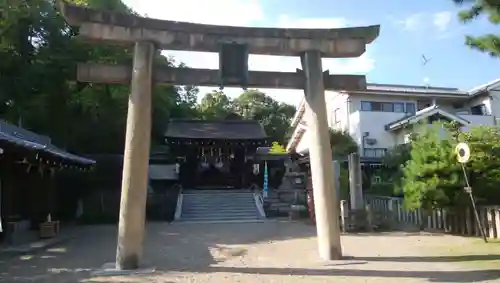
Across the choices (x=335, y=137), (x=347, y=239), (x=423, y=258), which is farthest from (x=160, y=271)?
(x=335, y=137)

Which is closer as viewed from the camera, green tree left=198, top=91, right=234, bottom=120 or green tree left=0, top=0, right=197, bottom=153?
green tree left=0, top=0, right=197, bottom=153

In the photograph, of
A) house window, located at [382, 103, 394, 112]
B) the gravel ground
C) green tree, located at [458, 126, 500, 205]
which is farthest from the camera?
house window, located at [382, 103, 394, 112]

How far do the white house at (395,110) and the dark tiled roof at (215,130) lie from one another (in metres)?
4.07

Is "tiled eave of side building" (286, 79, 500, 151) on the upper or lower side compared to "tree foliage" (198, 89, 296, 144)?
lower

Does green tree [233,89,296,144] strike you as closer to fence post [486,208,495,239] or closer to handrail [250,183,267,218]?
handrail [250,183,267,218]

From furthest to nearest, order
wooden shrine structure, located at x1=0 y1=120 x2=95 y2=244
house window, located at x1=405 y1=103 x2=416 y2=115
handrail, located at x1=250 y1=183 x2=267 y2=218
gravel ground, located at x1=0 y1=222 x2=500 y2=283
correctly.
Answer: house window, located at x1=405 y1=103 x2=416 y2=115 → handrail, located at x1=250 y1=183 x2=267 y2=218 → wooden shrine structure, located at x1=0 y1=120 x2=95 y2=244 → gravel ground, located at x1=0 y1=222 x2=500 y2=283

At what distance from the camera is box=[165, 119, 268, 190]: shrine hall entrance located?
89.2 feet

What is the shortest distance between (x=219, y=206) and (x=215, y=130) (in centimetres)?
721

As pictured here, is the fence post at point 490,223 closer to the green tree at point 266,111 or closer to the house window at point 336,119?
the house window at point 336,119

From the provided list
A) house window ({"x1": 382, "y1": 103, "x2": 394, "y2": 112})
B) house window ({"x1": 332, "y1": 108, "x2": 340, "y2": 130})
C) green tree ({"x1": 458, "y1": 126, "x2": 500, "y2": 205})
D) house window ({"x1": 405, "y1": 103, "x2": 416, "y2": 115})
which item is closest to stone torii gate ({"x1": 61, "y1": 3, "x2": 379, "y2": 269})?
green tree ({"x1": 458, "y1": 126, "x2": 500, "y2": 205})

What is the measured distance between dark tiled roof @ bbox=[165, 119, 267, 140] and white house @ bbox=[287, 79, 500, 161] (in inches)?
160

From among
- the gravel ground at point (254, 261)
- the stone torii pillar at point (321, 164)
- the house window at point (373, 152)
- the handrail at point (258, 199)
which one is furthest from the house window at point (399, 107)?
the stone torii pillar at point (321, 164)

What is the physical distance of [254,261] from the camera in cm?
960

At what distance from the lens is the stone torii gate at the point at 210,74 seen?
28.0 ft
